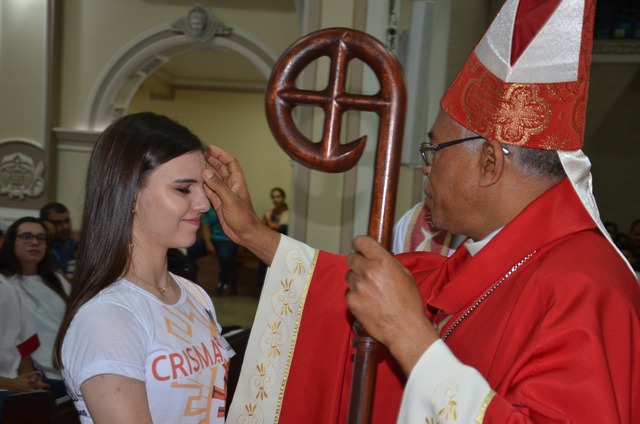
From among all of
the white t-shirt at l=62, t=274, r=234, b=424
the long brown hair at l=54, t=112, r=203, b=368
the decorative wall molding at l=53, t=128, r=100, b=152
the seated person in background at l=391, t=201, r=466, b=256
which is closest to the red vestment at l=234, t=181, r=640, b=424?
the white t-shirt at l=62, t=274, r=234, b=424

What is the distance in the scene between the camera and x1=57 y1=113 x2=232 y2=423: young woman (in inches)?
57.3

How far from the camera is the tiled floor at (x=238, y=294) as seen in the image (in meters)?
8.46

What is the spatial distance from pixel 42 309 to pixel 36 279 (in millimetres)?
171

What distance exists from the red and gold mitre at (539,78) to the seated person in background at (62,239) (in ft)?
14.7

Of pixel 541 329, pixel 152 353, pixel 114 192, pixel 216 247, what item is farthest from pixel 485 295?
pixel 216 247

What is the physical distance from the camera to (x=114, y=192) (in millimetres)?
1646

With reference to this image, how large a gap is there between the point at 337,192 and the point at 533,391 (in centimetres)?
347

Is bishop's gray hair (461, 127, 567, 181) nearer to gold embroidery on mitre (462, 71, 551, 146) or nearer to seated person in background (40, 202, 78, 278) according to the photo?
gold embroidery on mitre (462, 71, 551, 146)

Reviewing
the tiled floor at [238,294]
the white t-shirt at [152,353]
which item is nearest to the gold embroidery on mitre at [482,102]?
the white t-shirt at [152,353]

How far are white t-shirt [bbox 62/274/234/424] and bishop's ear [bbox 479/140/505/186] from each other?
686 millimetres

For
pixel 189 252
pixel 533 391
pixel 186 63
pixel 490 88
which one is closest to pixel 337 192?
pixel 490 88

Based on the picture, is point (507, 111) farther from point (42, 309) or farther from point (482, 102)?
point (42, 309)

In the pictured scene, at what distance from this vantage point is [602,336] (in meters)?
1.34

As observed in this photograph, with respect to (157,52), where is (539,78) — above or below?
below
